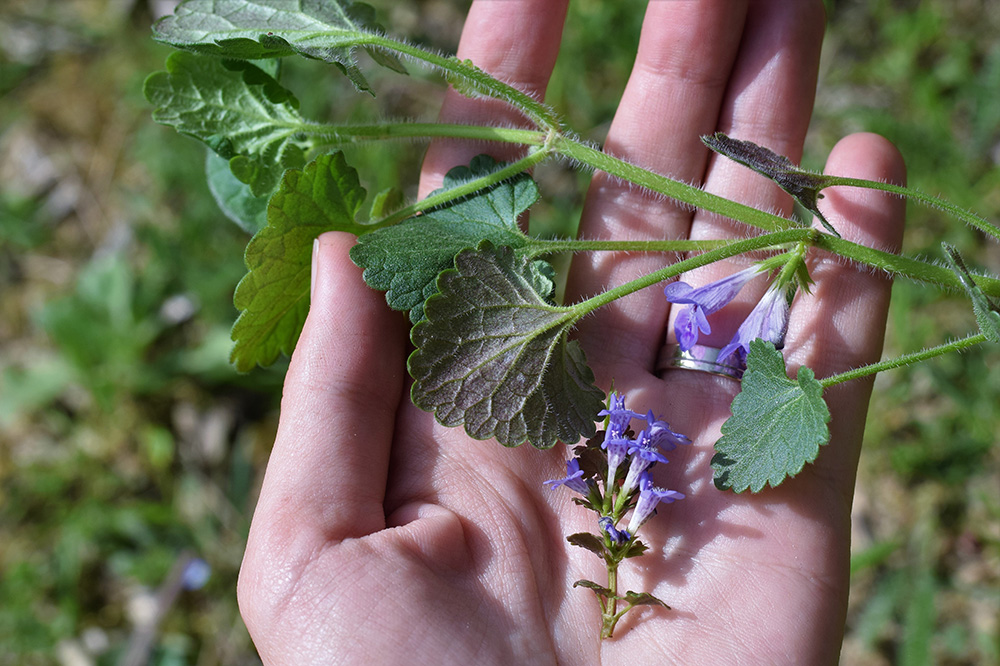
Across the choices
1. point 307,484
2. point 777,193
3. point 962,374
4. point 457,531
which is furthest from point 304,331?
point 962,374

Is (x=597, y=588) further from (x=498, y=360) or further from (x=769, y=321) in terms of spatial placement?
(x=769, y=321)

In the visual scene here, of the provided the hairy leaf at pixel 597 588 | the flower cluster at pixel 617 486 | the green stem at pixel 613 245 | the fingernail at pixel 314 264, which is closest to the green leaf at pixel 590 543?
the flower cluster at pixel 617 486

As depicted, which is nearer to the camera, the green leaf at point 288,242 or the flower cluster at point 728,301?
the green leaf at point 288,242

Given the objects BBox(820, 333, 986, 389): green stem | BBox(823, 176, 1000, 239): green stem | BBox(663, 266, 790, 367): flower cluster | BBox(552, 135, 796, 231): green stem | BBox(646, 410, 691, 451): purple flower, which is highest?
BBox(823, 176, 1000, 239): green stem

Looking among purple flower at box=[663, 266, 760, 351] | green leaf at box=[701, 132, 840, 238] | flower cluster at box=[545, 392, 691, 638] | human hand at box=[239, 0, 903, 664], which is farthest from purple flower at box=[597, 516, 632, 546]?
green leaf at box=[701, 132, 840, 238]

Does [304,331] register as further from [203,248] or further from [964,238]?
[964,238]

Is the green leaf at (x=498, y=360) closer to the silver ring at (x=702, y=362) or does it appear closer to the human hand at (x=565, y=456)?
the human hand at (x=565, y=456)

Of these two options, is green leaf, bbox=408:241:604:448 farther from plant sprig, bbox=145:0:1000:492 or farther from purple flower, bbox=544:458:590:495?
purple flower, bbox=544:458:590:495
